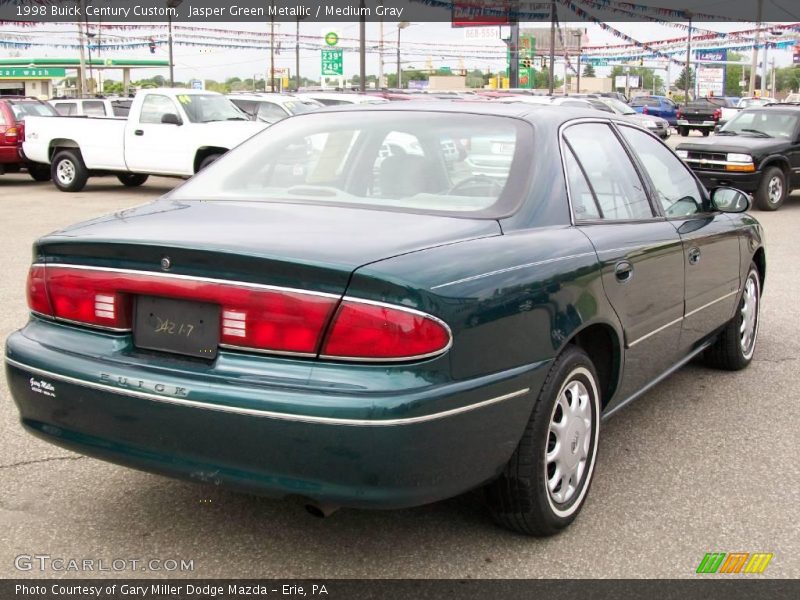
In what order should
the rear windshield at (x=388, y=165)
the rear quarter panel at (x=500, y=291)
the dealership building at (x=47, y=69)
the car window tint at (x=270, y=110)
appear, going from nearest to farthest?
the rear quarter panel at (x=500, y=291)
the rear windshield at (x=388, y=165)
the car window tint at (x=270, y=110)
the dealership building at (x=47, y=69)

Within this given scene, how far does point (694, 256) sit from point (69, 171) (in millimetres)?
15517

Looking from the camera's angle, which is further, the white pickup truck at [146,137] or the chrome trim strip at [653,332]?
the white pickup truck at [146,137]

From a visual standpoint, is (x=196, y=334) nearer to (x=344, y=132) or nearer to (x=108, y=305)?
(x=108, y=305)

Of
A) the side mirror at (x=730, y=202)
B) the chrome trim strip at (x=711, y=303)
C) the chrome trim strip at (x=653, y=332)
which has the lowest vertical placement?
the chrome trim strip at (x=711, y=303)

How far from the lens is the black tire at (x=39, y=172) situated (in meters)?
19.6

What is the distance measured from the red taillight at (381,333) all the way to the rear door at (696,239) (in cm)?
214

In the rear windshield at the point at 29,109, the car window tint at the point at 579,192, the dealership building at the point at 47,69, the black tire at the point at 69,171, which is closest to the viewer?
the car window tint at the point at 579,192

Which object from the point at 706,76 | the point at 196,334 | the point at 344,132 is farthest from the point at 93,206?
the point at 706,76

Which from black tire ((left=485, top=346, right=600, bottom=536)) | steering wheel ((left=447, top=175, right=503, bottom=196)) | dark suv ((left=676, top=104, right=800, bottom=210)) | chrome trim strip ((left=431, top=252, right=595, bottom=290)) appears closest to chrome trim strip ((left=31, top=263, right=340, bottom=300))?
chrome trim strip ((left=431, top=252, right=595, bottom=290))

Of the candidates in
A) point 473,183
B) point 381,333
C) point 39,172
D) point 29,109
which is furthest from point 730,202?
point 39,172

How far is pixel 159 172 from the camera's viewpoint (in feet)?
54.3

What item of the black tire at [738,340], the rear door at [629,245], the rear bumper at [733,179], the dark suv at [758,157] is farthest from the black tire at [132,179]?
the rear door at [629,245]

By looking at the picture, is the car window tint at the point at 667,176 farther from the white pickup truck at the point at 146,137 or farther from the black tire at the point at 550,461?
the white pickup truck at the point at 146,137

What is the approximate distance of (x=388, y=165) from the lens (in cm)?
372
